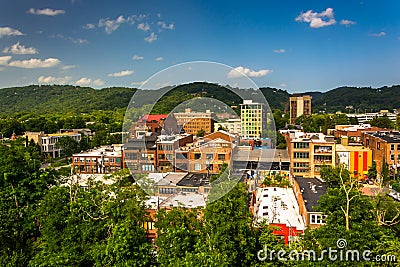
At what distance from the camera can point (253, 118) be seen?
8273mm

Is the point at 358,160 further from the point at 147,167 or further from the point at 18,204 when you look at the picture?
the point at 18,204

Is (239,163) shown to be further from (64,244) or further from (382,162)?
(382,162)

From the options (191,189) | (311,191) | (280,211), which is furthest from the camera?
(311,191)

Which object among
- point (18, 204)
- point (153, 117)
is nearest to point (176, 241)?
point (153, 117)

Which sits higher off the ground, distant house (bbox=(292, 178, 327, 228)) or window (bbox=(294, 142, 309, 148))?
window (bbox=(294, 142, 309, 148))

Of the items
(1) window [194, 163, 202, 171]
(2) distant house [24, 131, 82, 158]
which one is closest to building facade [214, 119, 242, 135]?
(1) window [194, 163, 202, 171]

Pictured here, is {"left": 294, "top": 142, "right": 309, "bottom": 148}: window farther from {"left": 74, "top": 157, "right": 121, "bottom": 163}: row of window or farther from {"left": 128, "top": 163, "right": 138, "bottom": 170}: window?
{"left": 74, "top": 157, "right": 121, "bottom": 163}: row of window

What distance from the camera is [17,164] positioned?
7.93 m

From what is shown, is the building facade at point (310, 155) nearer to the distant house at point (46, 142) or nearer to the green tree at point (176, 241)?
the green tree at point (176, 241)

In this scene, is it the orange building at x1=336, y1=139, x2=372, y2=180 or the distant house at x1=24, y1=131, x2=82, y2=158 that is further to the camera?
the distant house at x1=24, y1=131, x2=82, y2=158

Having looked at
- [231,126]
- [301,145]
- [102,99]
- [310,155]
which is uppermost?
[102,99]

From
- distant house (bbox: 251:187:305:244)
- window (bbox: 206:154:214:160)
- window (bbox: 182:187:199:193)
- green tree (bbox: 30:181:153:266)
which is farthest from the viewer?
window (bbox: 182:187:199:193)

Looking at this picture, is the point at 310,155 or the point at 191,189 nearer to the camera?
the point at 191,189

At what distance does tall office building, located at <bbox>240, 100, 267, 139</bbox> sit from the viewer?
23.8 feet
